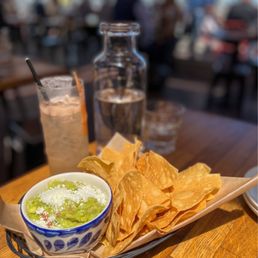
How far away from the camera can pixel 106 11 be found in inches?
242

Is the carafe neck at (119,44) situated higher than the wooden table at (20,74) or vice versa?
the carafe neck at (119,44)

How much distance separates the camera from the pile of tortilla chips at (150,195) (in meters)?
0.52

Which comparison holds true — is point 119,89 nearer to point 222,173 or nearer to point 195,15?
point 222,173

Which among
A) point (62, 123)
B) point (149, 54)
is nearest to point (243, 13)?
point (149, 54)

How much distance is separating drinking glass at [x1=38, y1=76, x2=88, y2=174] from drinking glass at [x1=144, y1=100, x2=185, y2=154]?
27 centimetres

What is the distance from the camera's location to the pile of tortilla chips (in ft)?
1.72

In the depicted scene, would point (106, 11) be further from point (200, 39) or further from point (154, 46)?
point (154, 46)

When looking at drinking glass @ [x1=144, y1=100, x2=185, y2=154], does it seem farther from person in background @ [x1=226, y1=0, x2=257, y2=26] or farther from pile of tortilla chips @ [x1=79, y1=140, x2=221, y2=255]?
person in background @ [x1=226, y1=0, x2=257, y2=26]

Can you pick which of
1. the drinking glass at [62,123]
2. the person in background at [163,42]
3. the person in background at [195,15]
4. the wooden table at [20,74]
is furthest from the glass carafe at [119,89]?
the person in background at [195,15]

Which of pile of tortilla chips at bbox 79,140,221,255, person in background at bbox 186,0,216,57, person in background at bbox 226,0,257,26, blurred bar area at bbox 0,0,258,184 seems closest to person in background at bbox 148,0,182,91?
blurred bar area at bbox 0,0,258,184

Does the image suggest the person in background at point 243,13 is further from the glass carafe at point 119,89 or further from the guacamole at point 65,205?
the guacamole at point 65,205

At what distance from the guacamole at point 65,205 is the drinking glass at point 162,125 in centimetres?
39

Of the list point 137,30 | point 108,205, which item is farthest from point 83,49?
point 108,205

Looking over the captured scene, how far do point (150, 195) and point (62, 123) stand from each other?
0.27 meters
